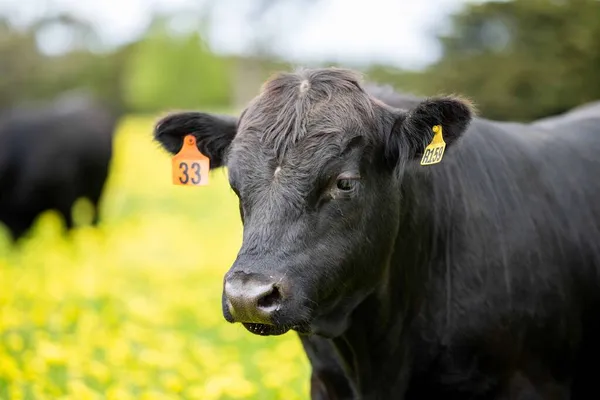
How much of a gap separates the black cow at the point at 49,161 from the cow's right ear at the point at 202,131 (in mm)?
8561

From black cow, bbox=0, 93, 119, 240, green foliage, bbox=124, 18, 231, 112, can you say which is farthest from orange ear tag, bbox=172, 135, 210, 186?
green foliage, bbox=124, 18, 231, 112

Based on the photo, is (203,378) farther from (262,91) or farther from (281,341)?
(262,91)

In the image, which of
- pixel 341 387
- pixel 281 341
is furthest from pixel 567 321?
pixel 281 341

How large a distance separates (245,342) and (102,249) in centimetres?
543

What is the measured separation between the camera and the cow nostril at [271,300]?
2891mm

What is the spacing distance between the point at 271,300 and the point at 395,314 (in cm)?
92

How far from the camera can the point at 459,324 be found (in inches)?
140

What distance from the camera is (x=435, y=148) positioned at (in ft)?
11.0

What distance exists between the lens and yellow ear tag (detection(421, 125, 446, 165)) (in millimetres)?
3334

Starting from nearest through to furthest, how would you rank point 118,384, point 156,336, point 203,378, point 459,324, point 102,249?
point 459,324
point 118,384
point 203,378
point 156,336
point 102,249

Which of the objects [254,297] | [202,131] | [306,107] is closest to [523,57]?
[202,131]

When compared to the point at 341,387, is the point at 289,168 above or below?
above

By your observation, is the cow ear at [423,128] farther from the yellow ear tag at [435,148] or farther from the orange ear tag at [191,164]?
the orange ear tag at [191,164]

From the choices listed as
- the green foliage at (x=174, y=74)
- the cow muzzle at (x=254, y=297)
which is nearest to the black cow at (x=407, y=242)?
the cow muzzle at (x=254, y=297)
